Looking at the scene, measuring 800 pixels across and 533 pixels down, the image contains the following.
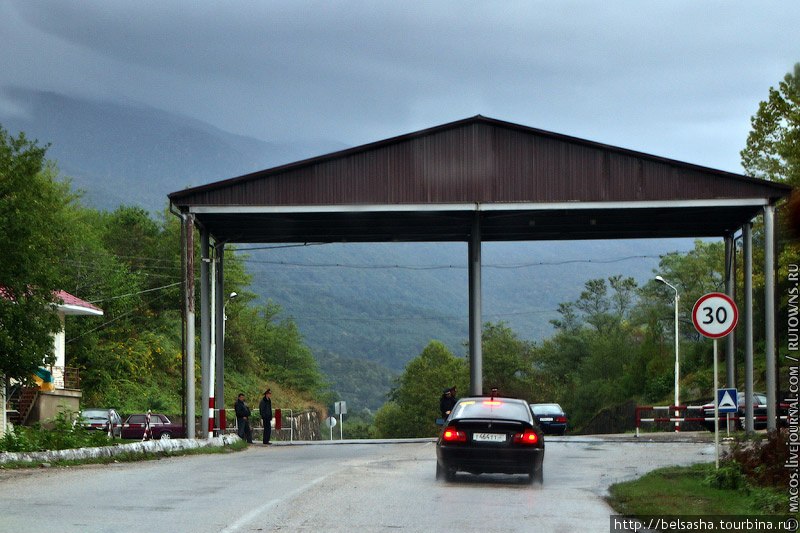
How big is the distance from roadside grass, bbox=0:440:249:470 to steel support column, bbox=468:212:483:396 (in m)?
7.60

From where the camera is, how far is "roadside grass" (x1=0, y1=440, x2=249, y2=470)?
56.1ft

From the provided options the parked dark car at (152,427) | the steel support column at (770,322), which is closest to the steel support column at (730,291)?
the steel support column at (770,322)

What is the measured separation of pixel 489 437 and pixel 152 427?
35547 millimetres

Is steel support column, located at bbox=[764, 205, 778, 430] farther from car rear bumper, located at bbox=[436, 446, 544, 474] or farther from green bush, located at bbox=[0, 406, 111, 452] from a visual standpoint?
green bush, located at bbox=[0, 406, 111, 452]

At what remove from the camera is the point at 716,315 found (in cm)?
1490

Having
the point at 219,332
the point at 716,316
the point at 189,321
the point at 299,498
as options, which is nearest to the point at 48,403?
the point at 219,332

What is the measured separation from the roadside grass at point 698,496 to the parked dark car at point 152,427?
1373 inches

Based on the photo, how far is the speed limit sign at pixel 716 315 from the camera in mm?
14789

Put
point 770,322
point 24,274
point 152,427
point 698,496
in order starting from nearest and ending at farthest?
1. point 698,496
2. point 24,274
3. point 770,322
4. point 152,427

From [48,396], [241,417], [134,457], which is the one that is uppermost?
[134,457]

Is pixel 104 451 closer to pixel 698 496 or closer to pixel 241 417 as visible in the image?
pixel 241 417

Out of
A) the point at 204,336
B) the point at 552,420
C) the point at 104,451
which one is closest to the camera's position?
the point at 104,451

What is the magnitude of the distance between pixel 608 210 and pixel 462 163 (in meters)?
4.79

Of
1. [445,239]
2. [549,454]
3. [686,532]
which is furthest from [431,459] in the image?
[445,239]
